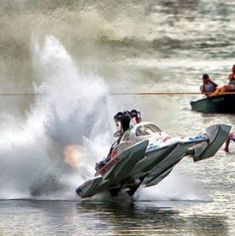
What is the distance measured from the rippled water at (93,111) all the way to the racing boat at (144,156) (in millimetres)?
417

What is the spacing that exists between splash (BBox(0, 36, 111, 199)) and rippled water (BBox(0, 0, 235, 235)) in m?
0.03

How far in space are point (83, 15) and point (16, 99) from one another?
3864 millimetres

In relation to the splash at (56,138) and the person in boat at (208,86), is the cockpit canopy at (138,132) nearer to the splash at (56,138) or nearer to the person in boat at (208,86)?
the splash at (56,138)

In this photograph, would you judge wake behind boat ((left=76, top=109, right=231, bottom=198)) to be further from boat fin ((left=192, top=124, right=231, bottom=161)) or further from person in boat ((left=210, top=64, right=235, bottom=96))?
person in boat ((left=210, top=64, right=235, bottom=96))

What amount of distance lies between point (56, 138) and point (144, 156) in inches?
223

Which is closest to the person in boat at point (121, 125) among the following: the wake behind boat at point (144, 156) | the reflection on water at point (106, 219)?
the wake behind boat at point (144, 156)

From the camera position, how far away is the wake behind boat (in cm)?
3338

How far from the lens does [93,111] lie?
39625 millimetres

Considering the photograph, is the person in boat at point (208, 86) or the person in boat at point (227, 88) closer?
the person in boat at point (227, 88)

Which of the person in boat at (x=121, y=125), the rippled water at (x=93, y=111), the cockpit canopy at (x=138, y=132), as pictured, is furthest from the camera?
the person in boat at (x=121, y=125)

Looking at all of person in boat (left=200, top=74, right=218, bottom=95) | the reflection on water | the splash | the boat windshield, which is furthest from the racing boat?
person in boat (left=200, top=74, right=218, bottom=95)

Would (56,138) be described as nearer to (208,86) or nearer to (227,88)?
(227,88)

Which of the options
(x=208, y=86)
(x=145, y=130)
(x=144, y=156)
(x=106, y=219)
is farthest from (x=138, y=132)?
(x=208, y=86)

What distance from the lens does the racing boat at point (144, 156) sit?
33.4 m
